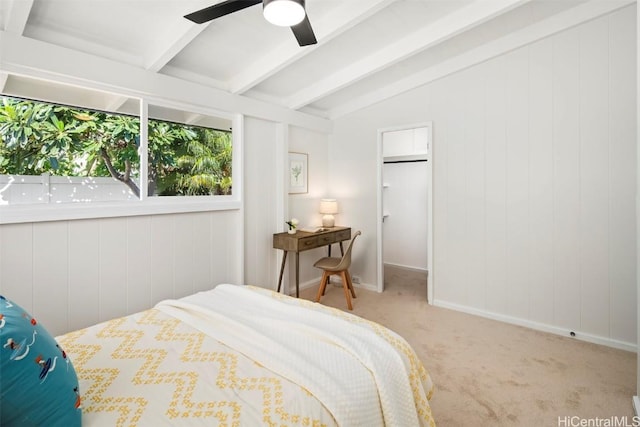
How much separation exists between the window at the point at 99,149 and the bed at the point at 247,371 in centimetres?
132

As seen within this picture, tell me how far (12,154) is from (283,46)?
2.13 metres

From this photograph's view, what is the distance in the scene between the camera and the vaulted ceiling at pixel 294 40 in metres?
2.22

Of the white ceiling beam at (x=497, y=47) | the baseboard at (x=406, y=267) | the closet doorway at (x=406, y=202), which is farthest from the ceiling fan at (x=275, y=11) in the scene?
the baseboard at (x=406, y=267)

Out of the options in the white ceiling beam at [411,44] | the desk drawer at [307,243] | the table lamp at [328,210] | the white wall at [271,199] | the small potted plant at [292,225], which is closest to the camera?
the white ceiling beam at [411,44]

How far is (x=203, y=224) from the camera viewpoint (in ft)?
10.6

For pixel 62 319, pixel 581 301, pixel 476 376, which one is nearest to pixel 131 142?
pixel 62 319

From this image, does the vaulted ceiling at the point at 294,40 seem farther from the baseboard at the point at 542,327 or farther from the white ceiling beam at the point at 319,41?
the baseboard at the point at 542,327

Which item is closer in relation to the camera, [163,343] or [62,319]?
[163,343]

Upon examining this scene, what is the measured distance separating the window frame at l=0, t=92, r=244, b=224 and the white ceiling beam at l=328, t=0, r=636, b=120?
5.71 ft

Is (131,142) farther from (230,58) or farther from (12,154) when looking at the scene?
(230,58)

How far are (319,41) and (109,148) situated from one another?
6.23 feet

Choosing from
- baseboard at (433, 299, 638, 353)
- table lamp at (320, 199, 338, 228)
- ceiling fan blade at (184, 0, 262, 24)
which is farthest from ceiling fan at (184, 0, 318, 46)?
baseboard at (433, 299, 638, 353)

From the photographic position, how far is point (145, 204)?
110 inches

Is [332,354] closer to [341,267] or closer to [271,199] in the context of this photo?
[341,267]
